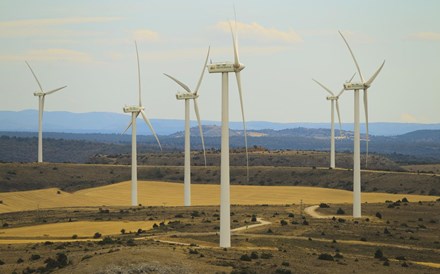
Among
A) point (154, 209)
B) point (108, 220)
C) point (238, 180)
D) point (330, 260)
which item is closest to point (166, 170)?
point (238, 180)

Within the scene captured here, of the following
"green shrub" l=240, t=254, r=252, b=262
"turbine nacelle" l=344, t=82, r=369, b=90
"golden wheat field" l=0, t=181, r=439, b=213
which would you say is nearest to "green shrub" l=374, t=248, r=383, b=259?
"green shrub" l=240, t=254, r=252, b=262

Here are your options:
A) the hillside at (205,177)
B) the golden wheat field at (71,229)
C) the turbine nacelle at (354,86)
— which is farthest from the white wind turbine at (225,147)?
the hillside at (205,177)

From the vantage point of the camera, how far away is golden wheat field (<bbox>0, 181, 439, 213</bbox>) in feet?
458

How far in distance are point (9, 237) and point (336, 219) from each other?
112ft

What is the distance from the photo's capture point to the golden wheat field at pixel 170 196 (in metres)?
140

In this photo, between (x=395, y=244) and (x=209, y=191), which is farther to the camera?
(x=209, y=191)

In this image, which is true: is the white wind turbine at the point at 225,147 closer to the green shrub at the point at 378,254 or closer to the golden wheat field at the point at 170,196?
the green shrub at the point at 378,254

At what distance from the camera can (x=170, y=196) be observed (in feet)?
519

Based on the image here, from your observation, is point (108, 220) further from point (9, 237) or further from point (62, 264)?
point (62, 264)

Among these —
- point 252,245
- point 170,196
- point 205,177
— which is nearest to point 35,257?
point 252,245

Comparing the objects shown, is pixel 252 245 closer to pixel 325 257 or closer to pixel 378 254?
pixel 325 257

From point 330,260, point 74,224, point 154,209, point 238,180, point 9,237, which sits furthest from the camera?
point 238,180

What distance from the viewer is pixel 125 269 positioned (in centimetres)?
5631

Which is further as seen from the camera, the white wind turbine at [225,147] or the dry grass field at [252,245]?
the white wind turbine at [225,147]
